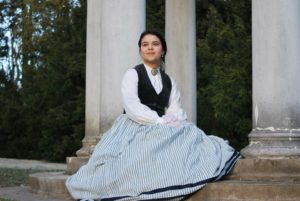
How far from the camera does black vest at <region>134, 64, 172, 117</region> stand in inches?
325

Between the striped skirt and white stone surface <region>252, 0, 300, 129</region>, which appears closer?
the striped skirt

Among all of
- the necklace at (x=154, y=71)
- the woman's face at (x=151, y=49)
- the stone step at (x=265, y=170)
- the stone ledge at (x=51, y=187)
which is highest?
the woman's face at (x=151, y=49)

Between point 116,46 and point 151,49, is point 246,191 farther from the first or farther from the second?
point 116,46

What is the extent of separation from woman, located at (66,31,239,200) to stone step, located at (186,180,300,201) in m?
0.13

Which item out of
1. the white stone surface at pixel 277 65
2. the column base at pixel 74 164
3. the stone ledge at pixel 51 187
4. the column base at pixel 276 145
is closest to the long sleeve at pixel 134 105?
the column base at pixel 276 145

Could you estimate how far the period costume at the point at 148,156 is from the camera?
741 centimetres

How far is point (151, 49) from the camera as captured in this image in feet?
27.2

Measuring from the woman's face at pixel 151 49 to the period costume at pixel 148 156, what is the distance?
0.13 m

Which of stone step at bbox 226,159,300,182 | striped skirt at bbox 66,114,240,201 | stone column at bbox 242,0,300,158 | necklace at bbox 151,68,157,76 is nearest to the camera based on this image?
striped skirt at bbox 66,114,240,201

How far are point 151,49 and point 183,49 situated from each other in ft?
17.6

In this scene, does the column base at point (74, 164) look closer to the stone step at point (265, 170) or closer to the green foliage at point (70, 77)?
the stone step at point (265, 170)

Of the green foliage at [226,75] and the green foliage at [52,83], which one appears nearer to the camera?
the green foliage at [226,75]

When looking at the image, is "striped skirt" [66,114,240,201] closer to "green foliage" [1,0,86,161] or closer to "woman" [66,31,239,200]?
"woman" [66,31,239,200]

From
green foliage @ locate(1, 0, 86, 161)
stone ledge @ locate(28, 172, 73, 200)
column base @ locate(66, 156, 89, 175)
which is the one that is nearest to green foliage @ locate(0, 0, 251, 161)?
green foliage @ locate(1, 0, 86, 161)
